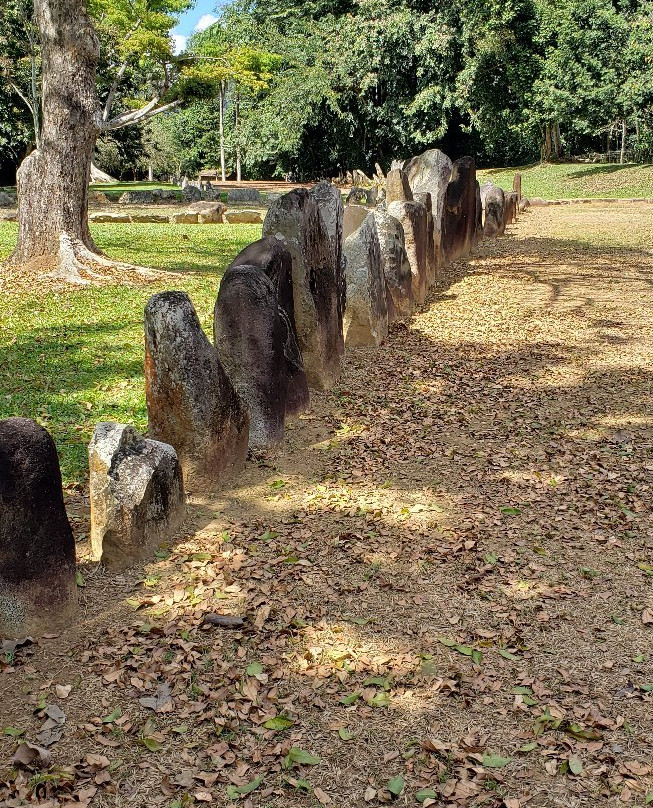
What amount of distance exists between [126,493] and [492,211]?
47.9 feet

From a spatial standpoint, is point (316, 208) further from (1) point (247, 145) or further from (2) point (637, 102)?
(1) point (247, 145)

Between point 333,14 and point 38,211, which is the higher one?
point 333,14

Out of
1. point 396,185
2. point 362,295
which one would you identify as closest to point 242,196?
point 396,185

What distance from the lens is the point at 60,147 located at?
1107cm

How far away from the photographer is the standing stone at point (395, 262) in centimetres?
995

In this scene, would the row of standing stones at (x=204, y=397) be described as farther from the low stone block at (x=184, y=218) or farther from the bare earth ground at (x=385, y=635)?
the low stone block at (x=184, y=218)

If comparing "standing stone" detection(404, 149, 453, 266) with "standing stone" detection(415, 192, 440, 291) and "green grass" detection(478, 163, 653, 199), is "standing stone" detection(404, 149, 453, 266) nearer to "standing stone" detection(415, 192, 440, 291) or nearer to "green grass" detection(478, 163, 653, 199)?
"standing stone" detection(415, 192, 440, 291)

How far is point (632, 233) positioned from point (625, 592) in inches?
580

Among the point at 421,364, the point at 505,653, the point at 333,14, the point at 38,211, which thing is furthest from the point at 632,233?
the point at 333,14

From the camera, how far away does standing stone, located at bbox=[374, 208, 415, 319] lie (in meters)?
9.95

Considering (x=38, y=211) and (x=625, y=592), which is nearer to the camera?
(x=625, y=592)

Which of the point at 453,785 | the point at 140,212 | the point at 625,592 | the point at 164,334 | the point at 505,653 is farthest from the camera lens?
the point at 140,212

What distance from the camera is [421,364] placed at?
8.38 m

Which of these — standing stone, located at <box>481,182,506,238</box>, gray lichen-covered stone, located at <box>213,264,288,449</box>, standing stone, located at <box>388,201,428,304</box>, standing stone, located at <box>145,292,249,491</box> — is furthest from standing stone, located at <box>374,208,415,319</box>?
standing stone, located at <box>481,182,506,238</box>
